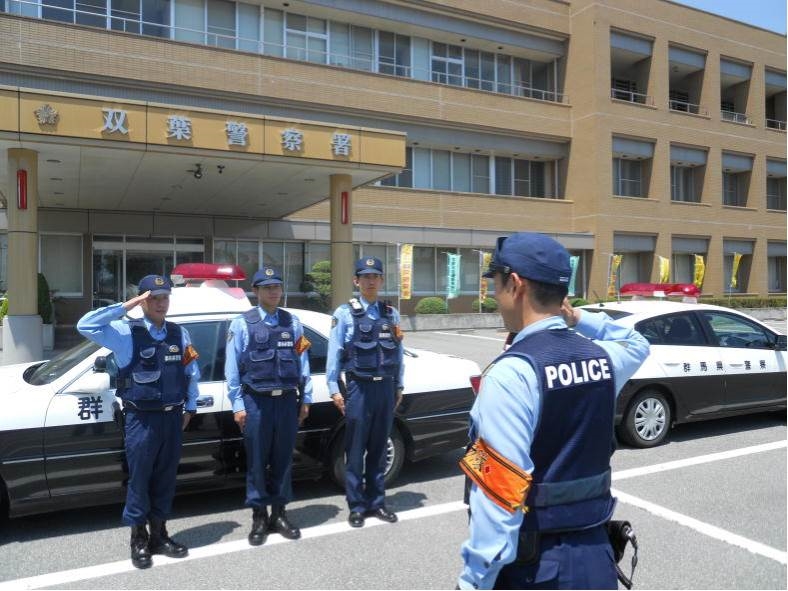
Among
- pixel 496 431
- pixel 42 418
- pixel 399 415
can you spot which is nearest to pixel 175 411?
pixel 42 418

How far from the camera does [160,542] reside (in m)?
4.01

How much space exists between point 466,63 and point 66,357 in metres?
24.5

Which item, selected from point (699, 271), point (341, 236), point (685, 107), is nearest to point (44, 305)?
point (341, 236)

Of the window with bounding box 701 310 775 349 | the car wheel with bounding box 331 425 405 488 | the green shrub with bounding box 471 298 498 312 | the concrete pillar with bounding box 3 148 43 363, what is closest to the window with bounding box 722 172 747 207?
the green shrub with bounding box 471 298 498 312

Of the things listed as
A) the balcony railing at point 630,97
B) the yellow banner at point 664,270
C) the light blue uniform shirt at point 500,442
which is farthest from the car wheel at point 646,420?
the balcony railing at point 630,97

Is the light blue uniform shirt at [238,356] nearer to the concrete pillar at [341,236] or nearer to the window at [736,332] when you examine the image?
the window at [736,332]

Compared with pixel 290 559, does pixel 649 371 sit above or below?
above

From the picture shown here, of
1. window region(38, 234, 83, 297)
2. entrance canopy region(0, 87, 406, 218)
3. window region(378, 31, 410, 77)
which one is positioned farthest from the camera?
window region(378, 31, 410, 77)

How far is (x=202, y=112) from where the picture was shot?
12.0 m

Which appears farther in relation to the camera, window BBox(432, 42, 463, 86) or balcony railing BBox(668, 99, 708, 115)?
balcony railing BBox(668, 99, 708, 115)

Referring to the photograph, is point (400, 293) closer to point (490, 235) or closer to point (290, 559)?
point (490, 235)

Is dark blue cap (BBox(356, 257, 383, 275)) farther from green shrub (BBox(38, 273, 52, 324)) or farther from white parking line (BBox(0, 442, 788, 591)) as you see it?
green shrub (BBox(38, 273, 52, 324))

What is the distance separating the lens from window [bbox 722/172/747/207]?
3209 centimetres

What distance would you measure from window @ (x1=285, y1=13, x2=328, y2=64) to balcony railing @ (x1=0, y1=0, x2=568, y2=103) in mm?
37
